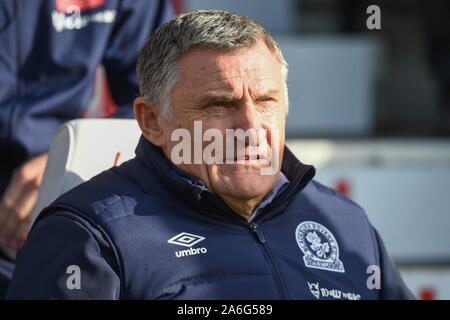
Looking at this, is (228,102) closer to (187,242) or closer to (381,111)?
(187,242)

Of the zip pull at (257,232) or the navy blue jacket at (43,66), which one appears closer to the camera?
the zip pull at (257,232)

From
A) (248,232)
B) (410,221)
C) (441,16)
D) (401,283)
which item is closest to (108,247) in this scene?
(248,232)

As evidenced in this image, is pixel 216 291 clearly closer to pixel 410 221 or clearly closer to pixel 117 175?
pixel 117 175

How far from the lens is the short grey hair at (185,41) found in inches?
81.7

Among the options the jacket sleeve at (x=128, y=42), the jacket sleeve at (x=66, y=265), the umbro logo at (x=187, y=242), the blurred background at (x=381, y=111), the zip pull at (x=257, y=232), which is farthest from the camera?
the blurred background at (x=381, y=111)

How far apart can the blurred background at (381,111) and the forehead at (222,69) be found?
7.14 ft

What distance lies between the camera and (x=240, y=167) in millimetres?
2100

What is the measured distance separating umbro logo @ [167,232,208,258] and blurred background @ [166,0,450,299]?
225 cm

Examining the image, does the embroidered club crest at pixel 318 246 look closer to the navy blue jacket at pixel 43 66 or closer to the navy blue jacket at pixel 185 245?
the navy blue jacket at pixel 185 245

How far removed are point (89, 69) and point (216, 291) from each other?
3.43ft

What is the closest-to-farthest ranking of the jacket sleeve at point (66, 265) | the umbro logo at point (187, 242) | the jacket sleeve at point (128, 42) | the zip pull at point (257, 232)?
1. the jacket sleeve at point (66, 265)
2. the umbro logo at point (187, 242)
3. the zip pull at point (257, 232)
4. the jacket sleeve at point (128, 42)

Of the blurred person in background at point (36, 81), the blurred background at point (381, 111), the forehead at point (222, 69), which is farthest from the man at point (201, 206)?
the blurred background at point (381, 111)

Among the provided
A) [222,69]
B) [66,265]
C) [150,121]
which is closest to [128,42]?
[150,121]

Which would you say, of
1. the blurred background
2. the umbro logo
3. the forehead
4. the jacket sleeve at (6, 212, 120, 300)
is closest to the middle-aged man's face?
the forehead
